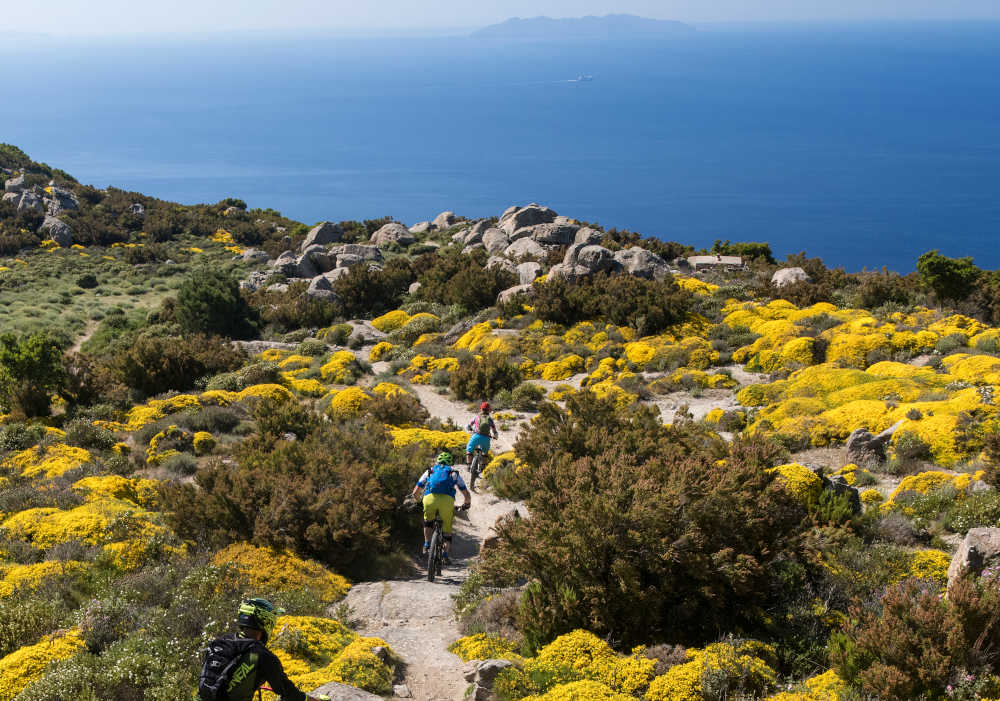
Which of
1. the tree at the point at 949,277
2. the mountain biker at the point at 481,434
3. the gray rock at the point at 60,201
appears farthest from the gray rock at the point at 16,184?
the tree at the point at 949,277

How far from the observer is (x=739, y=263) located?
105 feet

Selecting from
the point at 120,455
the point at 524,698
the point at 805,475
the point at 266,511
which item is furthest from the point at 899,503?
the point at 120,455

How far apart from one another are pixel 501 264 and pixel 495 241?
6.53 meters

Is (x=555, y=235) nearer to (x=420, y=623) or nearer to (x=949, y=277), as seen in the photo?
(x=949, y=277)

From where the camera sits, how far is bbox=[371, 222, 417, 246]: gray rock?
4338 centimetres

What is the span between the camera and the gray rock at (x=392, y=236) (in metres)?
43.4

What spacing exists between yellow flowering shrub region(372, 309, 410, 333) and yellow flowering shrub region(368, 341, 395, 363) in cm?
328

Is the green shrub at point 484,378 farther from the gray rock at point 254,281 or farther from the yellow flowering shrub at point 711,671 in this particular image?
the gray rock at point 254,281

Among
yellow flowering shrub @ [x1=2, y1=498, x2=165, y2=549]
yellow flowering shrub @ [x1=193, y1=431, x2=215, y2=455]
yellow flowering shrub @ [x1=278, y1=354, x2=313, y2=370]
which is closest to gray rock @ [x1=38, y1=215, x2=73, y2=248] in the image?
yellow flowering shrub @ [x1=278, y1=354, x2=313, y2=370]

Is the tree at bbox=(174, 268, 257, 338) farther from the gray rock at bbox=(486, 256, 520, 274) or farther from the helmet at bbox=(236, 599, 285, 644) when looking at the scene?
the helmet at bbox=(236, 599, 285, 644)

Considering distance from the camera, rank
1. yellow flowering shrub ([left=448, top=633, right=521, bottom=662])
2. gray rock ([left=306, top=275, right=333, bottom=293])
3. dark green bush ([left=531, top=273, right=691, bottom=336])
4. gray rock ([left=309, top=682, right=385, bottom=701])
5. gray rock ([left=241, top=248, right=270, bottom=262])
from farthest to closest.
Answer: gray rock ([left=241, top=248, right=270, bottom=262]) → gray rock ([left=306, top=275, right=333, bottom=293]) → dark green bush ([left=531, top=273, right=691, bottom=336]) → yellow flowering shrub ([left=448, top=633, right=521, bottom=662]) → gray rock ([left=309, top=682, right=385, bottom=701])

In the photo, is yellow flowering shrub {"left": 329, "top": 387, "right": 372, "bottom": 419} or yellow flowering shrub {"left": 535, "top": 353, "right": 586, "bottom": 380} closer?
yellow flowering shrub {"left": 329, "top": 387, "right": 372, "bottom": 419}

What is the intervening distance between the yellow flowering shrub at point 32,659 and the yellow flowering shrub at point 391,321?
22.1 meters

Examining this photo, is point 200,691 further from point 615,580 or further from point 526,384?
point 526,384
